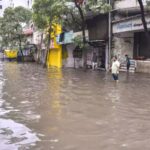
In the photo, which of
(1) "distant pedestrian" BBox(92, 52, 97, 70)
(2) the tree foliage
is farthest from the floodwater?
(2) the tree foliage

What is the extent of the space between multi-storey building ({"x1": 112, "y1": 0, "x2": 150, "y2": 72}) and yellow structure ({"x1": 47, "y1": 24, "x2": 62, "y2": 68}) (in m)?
12.5

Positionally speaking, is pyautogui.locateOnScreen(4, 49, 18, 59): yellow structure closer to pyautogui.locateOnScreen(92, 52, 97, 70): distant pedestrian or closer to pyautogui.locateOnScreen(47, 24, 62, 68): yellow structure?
pyautogui.locateOnScreen(47, 24, 62, 68): yellow structure

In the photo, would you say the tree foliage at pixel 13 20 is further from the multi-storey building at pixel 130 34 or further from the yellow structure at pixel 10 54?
the multi-storey building at pixel 130 34

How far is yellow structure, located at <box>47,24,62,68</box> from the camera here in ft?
159

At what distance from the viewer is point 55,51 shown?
173ft

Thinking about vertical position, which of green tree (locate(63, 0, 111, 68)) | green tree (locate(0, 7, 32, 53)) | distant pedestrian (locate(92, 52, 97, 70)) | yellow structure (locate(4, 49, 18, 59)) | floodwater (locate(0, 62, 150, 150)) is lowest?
floodwater (locate(0, 62, 150, 150))

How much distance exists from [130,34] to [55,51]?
19.6m

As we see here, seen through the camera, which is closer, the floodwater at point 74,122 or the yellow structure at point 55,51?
the floodwater at point 74,122

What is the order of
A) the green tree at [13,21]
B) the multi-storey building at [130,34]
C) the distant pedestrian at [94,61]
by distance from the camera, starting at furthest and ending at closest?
the green tree at [13,21] < the distant pedestrian at [94,61] < the multi-storey building at [130,34]

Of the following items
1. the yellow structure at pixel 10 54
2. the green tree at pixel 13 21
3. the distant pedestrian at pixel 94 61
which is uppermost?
the green tree at pixel 13 21

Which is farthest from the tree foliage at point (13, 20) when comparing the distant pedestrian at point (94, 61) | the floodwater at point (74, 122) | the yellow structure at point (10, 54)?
the floodwater at point (74, 122)

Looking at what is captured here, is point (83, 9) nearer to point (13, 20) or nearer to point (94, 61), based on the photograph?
point (94, 61)

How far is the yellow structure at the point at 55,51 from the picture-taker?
48444mm

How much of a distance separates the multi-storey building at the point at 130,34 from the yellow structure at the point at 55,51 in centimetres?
1254
